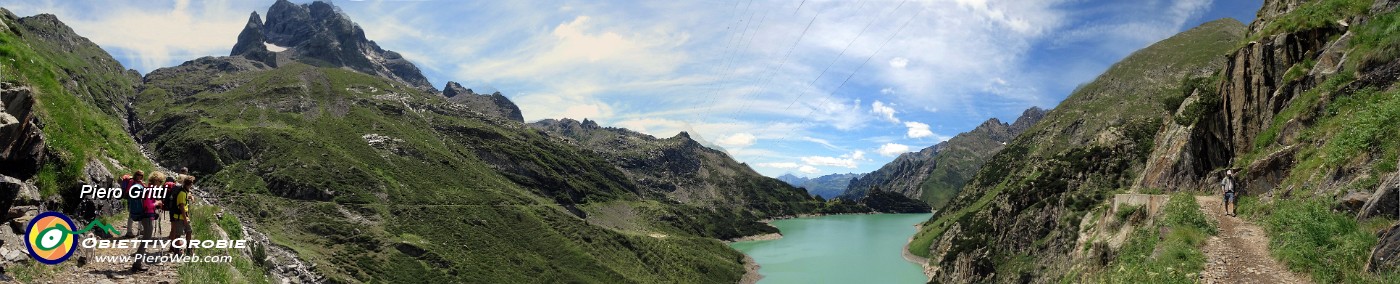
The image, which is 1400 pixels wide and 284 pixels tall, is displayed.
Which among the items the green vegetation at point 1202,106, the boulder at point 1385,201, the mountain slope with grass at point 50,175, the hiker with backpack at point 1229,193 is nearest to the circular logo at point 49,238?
the mountain slope with grass at point 50,175

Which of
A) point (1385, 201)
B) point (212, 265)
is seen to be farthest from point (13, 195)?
point (1385, 201)

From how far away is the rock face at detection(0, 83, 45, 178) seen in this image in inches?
590

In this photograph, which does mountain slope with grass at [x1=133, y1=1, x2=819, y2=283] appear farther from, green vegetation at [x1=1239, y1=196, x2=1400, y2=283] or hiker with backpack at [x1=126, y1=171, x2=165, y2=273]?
green vegetation at [x1=1239, y1=196, x2=1400, y2=283]

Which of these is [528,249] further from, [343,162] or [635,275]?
[343,162]

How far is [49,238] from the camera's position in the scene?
1240cm

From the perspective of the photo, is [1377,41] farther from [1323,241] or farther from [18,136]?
[18,136]

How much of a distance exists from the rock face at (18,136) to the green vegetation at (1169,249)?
29.0 meters

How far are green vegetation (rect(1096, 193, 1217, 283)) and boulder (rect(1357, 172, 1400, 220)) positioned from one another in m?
3.33

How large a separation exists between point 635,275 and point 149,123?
174553mm

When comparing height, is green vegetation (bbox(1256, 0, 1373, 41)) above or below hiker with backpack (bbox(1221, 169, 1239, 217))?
above

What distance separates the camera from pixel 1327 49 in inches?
1092

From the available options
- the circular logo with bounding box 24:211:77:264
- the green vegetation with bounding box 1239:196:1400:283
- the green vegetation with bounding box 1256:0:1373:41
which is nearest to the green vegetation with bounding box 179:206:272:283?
the circular logo with bounding box 24:211:77:264

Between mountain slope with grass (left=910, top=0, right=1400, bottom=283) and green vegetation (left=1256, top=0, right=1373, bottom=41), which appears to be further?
green vegetation (left=1256, top=0, right=1373, bottom=41)

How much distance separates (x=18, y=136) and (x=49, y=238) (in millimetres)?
5699
